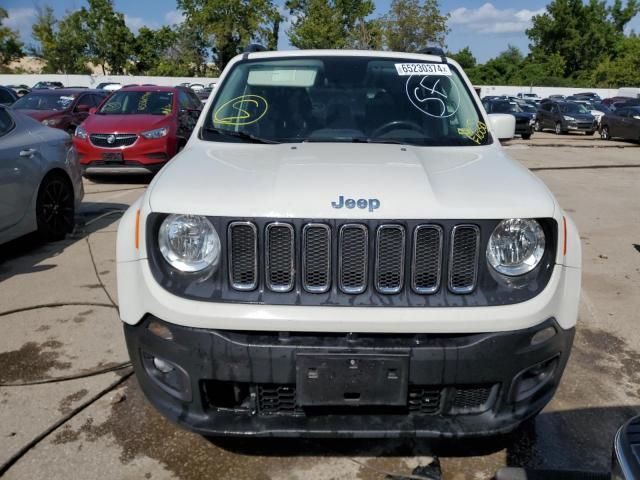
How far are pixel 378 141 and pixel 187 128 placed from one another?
7887 millimetres

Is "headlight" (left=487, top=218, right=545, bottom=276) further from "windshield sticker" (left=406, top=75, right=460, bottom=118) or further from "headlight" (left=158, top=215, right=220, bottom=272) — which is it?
"windshield sticker" (left=406, top=75, right=460, bottom=118)

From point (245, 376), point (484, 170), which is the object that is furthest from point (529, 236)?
point (245, 376)

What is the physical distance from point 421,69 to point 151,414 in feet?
8.68

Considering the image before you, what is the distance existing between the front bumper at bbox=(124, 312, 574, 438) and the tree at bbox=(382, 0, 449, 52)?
52774mm

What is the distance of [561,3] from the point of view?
76.1 metres

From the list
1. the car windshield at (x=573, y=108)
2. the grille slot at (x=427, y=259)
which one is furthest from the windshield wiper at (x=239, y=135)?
the car windshield at (x=573, y=108)

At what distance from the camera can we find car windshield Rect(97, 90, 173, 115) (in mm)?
10883

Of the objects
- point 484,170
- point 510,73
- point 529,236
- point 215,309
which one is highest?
point 484,170

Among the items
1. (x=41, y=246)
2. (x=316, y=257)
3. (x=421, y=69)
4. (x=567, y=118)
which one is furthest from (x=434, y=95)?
(x=567, y=118)

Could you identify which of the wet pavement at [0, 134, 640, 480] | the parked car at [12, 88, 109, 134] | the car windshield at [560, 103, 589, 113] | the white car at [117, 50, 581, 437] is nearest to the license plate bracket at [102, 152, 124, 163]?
the parked car at [12, 88, 109, 134]

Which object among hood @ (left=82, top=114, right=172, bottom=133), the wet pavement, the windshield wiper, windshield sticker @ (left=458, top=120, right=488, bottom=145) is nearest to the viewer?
the wet pavement

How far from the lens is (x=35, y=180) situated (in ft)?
19.2

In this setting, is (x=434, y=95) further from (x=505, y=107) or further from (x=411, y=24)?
(x=411, y=24)

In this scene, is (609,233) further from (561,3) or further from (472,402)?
(561,3)
